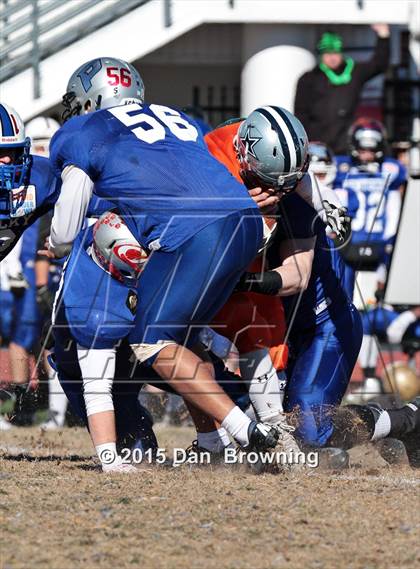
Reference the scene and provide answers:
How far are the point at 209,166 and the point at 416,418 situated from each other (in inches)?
84.4

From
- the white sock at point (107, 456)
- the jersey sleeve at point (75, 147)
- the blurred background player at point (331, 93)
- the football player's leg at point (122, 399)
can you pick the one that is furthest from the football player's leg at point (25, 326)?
the blurred background player at point (331, 93)

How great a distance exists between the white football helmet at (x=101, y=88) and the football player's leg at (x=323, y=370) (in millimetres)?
1697

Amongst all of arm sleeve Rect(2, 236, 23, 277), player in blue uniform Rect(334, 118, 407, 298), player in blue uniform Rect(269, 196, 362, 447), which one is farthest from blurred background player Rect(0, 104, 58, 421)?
player in blue uniform Rect(334, 118, 407, 298)

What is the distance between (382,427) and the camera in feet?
24.2

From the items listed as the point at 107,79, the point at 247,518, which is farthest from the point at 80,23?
the point at 247,518

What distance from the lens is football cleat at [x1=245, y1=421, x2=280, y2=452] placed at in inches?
244

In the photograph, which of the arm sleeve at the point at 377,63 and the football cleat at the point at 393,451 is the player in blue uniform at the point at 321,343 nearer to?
the football cleat at the point at 393,451

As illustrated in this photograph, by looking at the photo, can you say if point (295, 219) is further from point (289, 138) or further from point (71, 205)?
Answer: point (71, 205)

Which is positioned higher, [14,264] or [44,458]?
[44,458]

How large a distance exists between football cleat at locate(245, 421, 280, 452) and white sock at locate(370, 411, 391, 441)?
1235 millimetres

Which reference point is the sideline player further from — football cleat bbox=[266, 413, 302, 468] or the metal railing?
the metal railing

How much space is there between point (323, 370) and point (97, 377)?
4.79 feet

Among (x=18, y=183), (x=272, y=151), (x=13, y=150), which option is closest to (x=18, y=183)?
(x=18, y=183)

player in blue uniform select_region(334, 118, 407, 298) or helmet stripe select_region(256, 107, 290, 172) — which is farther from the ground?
helmet stripe select_region(256, 107, 290, 172)
